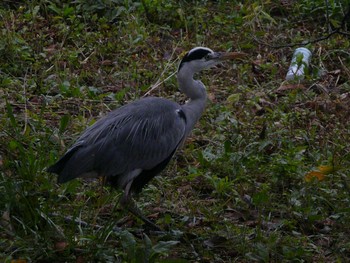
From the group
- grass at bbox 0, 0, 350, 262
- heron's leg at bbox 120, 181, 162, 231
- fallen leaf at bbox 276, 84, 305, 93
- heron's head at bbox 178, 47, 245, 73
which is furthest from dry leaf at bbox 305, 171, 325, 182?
fallen leaf at bbox 276, 84, 305, 93

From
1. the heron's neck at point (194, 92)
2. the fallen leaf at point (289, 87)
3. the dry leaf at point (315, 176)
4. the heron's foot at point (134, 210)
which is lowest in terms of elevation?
the fallen leaf at point (289, 87)

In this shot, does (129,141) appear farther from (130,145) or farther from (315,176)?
(315,176)

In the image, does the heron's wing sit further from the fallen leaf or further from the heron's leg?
the fallen leaf

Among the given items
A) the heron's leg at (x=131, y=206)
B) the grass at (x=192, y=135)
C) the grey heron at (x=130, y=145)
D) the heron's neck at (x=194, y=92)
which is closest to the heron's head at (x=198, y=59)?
the heron's neck at (x=194, y=92)

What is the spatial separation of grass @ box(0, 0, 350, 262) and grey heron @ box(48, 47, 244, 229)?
190 millimetres

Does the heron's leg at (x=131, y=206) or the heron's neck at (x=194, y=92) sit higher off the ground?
the heron's neck at (x=194, y=92)

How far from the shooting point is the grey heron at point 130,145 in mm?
5832

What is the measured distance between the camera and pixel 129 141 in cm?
612

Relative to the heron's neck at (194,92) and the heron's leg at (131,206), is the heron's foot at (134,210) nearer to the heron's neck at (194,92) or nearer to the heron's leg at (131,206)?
the heron's leg at (131,206)

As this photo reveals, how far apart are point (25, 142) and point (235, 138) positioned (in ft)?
6.08

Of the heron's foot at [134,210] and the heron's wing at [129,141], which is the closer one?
the heron's wing at [129,141]

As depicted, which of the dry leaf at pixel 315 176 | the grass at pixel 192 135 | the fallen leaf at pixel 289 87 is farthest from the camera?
the fallen leaf at pixel 289 87

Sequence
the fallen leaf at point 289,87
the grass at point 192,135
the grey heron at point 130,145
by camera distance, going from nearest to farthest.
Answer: the grass at point 192,135 → the grey heron at point 130,145 → the fallen leaf at point 289,87

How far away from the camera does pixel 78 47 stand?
9.20m
